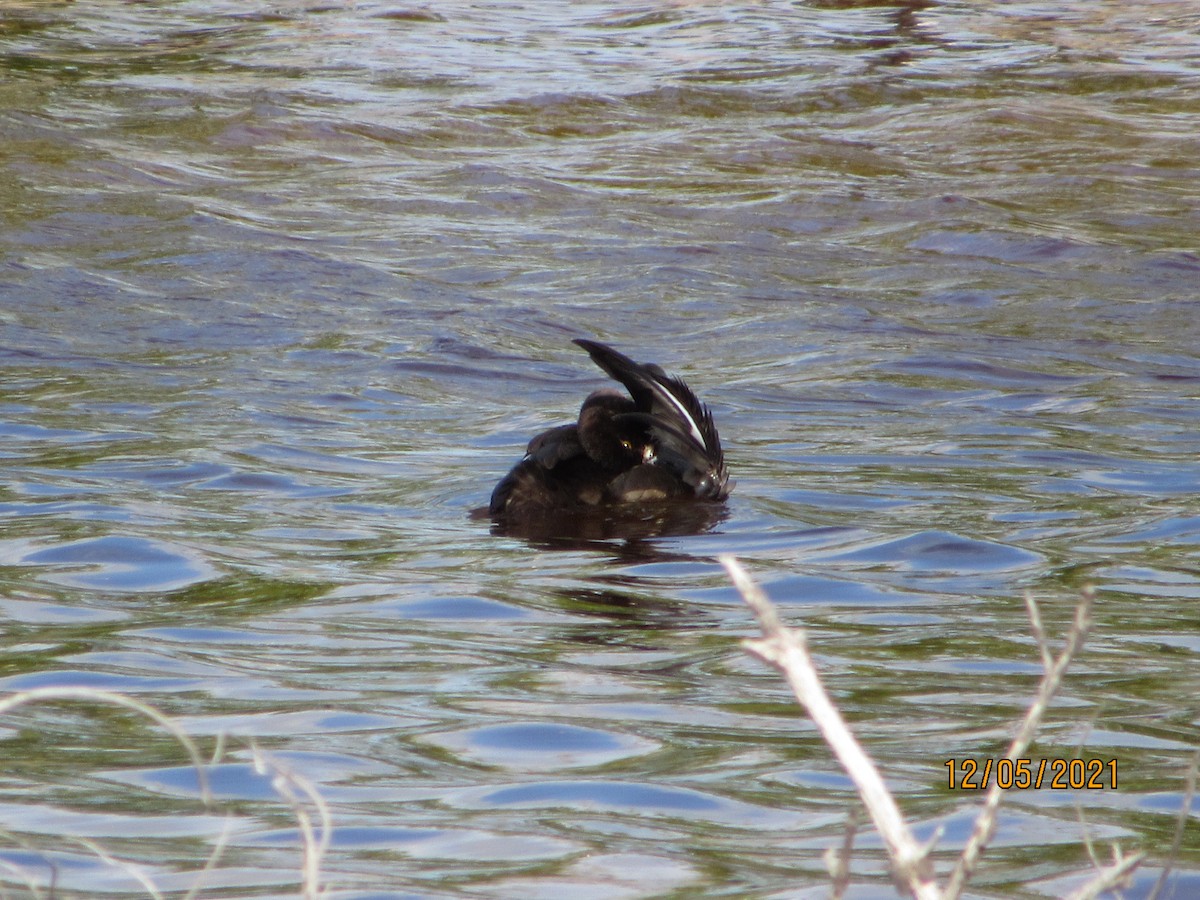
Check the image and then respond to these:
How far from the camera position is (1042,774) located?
3.42 meters

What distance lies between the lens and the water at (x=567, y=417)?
3348 millimetres

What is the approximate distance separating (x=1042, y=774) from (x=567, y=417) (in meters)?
5.69

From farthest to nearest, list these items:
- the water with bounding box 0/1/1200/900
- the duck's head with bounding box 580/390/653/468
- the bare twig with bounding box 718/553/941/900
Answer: the duck's head with bounding box 580/390/653/468 → the water with bounding box 0/1/1200/900 → the bare twig with bounding box 718/553/941/900

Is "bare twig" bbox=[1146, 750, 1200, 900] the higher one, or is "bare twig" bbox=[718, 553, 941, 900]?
"bare twig" bbox=[718, 553, 941, 900]

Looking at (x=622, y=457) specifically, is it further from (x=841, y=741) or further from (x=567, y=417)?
(x=841, y=741)

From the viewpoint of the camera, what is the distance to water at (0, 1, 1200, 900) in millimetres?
3348

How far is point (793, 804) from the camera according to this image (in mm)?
3338

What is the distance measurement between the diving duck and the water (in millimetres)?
260

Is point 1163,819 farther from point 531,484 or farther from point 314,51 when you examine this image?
point 314,51

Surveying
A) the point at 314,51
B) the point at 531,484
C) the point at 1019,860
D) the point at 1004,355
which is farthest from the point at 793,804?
the point at 314,51

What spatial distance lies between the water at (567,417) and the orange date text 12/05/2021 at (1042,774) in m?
0.05

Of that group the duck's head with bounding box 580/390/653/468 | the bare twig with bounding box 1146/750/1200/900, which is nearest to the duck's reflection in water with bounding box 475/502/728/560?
the duck's head with bounding box 580/390/653/468

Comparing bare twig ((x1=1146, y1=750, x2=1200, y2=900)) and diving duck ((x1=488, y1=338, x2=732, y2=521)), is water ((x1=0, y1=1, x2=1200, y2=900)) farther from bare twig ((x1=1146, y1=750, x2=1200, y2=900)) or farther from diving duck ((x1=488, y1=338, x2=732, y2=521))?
diving duck ((x1=488, y1=338, x2=732, y2=521))

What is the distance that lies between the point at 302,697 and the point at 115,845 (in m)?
1.06
